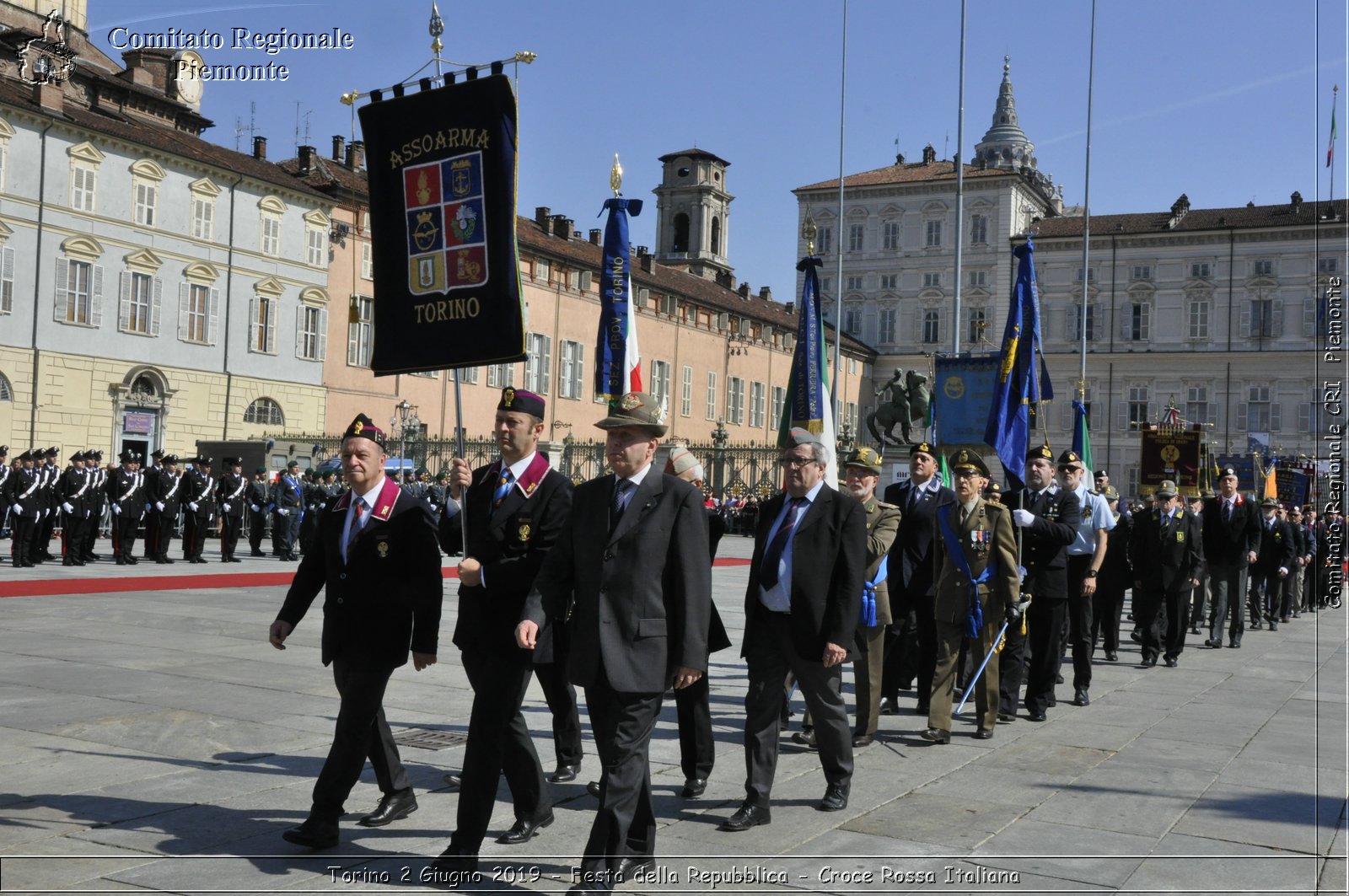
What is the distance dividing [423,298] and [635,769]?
8.60 ft

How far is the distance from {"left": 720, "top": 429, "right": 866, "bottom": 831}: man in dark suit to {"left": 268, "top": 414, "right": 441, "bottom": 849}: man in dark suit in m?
1.61

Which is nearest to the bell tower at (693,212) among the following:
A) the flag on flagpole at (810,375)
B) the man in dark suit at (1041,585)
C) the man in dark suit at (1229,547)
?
the man in dark suit at (1229,547)

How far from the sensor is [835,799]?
6207 mm

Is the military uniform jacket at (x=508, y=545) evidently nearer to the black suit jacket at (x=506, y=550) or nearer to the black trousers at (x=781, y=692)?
the black suit jacket at (x=506, y=550)

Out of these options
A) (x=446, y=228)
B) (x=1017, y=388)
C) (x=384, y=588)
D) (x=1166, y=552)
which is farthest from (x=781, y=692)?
(x=1166, y=552)

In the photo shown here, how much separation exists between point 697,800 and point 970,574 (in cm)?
278

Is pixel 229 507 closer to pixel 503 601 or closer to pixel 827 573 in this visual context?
pixel 827 573

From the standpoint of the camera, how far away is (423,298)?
626 centimetres

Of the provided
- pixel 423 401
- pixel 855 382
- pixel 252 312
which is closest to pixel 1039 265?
pixel 855 382

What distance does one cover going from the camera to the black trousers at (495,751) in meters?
4.96

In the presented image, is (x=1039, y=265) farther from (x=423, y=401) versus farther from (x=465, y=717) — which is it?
(x=465, y=717)

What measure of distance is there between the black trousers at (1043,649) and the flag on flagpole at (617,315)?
4.13 m

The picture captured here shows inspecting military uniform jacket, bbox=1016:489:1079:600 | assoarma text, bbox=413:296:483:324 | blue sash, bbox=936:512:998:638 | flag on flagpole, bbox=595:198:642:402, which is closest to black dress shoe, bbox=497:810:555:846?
assoarma text, bbox=413:296:483:324

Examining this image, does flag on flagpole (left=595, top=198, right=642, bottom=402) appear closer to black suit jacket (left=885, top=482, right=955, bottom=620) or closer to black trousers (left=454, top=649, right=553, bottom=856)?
black suit jacket (left=885, top=482, right=955, bottom=620)
